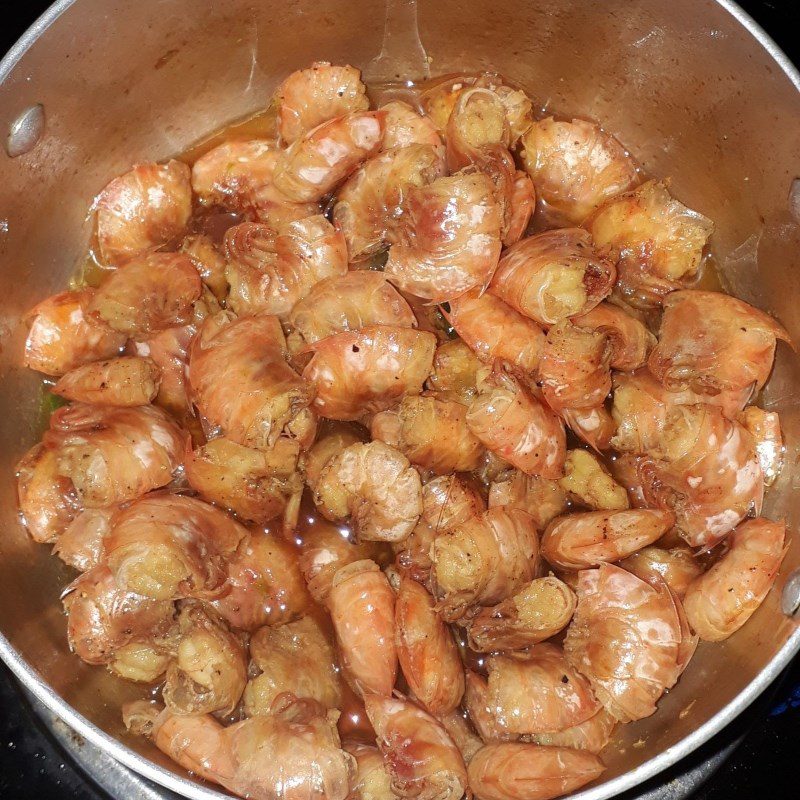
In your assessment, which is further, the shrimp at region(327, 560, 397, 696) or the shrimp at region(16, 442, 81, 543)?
the shrimp at region(16, 442, 81, 543)

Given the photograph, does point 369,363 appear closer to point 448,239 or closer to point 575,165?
point 448,239

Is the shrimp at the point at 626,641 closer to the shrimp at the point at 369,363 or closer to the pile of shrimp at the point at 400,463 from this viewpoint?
the pile of shrimp at the point at 400,463

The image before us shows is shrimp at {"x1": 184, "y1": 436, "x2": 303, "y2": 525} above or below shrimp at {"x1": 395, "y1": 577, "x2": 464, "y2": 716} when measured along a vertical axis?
above

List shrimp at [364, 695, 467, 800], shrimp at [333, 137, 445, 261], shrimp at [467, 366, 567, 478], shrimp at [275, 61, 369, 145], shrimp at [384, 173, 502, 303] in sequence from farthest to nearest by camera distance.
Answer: shrimp at [275, 61, 369, 145] → shrimp at [333, 137, 445, 261] → shrimp at [384, 173, 502, 303] → shrimp at [467, 366, 567, 478] → shrimp at [364, 695, 467, 800]

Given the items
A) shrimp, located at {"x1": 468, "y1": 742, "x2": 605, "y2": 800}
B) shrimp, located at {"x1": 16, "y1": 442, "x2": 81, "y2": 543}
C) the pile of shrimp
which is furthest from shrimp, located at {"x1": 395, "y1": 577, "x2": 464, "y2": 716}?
shrimp, located at {"x1": 16, "y1": 442, "x2": 81, "y2": 543}

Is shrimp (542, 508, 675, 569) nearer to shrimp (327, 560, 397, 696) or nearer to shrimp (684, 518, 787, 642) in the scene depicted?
shrimp (684, 518, 787, 642)

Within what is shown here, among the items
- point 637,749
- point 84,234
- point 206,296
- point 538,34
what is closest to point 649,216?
point 538,34
